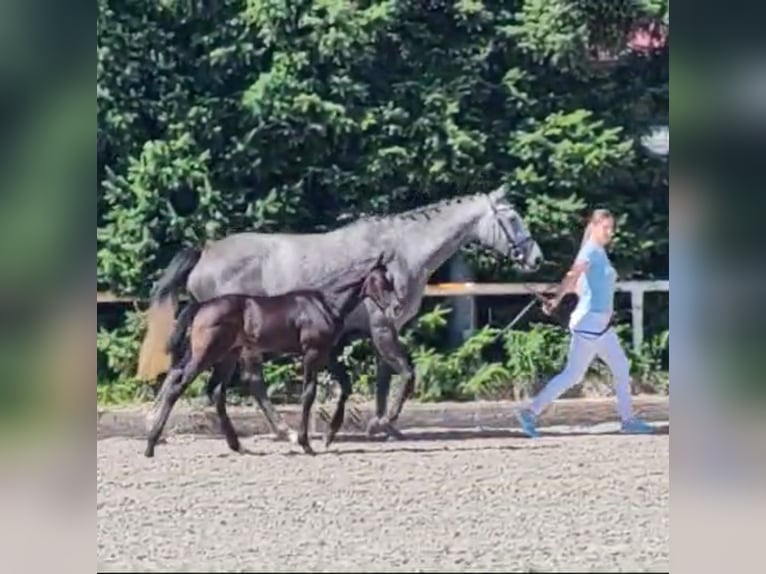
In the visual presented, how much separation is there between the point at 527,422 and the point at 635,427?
0.42 meters

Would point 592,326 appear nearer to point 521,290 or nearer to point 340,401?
point 521,290

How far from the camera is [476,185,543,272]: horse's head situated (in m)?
6.20

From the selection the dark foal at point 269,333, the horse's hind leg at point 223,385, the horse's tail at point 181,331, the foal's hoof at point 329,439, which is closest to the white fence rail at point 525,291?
the dark foal at point 269,333

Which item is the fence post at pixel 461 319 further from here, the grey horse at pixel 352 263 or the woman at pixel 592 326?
the woman at pixel 592 326

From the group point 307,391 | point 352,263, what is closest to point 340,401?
point 307,391

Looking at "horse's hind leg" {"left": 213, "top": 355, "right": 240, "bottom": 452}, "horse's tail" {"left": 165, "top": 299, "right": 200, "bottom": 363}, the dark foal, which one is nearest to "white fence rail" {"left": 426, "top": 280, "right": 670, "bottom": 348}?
the dark foal

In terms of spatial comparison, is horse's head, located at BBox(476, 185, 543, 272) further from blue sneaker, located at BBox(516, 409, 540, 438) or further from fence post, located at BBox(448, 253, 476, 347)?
blue sneaker, located at BBox(516, 409, 540, 438)

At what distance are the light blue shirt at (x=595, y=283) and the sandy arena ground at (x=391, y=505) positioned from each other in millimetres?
490

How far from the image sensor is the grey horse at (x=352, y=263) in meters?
6.13

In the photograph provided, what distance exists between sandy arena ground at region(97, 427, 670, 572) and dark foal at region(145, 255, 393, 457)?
130mm

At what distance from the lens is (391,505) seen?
6.02m

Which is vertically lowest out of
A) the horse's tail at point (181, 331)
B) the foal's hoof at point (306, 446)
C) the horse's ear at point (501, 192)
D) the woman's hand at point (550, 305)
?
the foal's hoof at point (306, 446)

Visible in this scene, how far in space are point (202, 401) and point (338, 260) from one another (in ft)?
2.49
